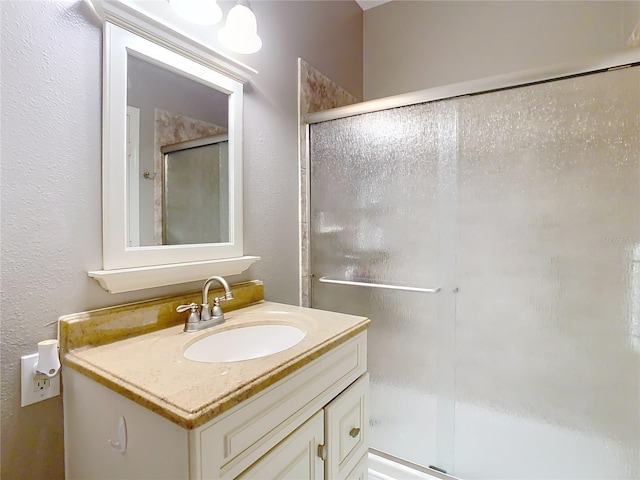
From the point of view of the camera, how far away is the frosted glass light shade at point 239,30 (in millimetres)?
1187

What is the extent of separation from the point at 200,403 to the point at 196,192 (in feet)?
2.70

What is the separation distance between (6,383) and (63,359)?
11cm

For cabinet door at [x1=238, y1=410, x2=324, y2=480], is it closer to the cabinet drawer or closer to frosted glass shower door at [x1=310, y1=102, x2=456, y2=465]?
the cabinet drawer

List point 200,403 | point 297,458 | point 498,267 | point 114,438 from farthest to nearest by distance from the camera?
point 498,267, point 297,458, point 114,438, point 200,403

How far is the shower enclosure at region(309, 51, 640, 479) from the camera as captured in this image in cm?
118

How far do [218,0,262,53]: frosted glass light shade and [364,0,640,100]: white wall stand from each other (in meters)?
1.28

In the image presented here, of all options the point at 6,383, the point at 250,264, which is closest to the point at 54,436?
the point at 6,383

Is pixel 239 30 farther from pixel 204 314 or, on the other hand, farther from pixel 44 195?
pixel 204 314

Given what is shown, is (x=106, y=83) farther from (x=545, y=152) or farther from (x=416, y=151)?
(x=545, y=152)

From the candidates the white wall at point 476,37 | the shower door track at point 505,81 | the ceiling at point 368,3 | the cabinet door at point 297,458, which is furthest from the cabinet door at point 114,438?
the ceiling at point 368,3

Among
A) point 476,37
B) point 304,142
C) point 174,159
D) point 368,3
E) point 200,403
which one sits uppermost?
point 368,3

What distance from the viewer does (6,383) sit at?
2.51ft

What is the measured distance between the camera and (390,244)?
5.17 feet

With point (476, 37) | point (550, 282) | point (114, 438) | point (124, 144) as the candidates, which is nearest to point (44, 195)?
point (124, 144)
